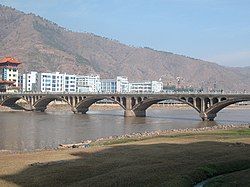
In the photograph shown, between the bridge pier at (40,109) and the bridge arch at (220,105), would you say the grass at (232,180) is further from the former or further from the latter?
the bridge pier at (40,109)

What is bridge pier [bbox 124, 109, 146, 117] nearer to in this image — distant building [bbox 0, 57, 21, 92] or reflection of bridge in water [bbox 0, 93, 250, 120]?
reflection of bridge in water [bbox 0, 93, 250, 120]

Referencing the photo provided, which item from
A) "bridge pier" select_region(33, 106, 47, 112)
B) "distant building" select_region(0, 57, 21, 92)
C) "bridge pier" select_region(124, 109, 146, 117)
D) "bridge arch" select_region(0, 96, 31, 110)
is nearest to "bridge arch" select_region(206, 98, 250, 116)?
"bridge pier" select_region(124, 109, 146, 117)

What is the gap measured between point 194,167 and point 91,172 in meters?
7.02

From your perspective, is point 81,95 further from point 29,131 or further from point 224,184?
point 224,184

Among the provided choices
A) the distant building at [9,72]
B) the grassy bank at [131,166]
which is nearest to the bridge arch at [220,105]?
the grassy bank at [131,166]

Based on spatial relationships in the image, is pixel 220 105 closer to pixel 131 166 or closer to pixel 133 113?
pixel 133 113

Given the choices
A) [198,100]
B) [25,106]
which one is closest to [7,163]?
[198,100]

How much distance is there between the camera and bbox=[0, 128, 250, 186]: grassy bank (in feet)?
83.5

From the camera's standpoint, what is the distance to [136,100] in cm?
11644

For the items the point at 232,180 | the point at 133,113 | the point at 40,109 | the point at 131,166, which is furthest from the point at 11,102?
the point at 232,180

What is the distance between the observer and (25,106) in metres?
155

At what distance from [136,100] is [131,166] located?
86.7m

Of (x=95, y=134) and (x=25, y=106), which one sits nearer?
(x=95, y=134)

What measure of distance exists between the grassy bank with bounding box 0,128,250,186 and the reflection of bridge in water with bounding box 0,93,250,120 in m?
57.7
